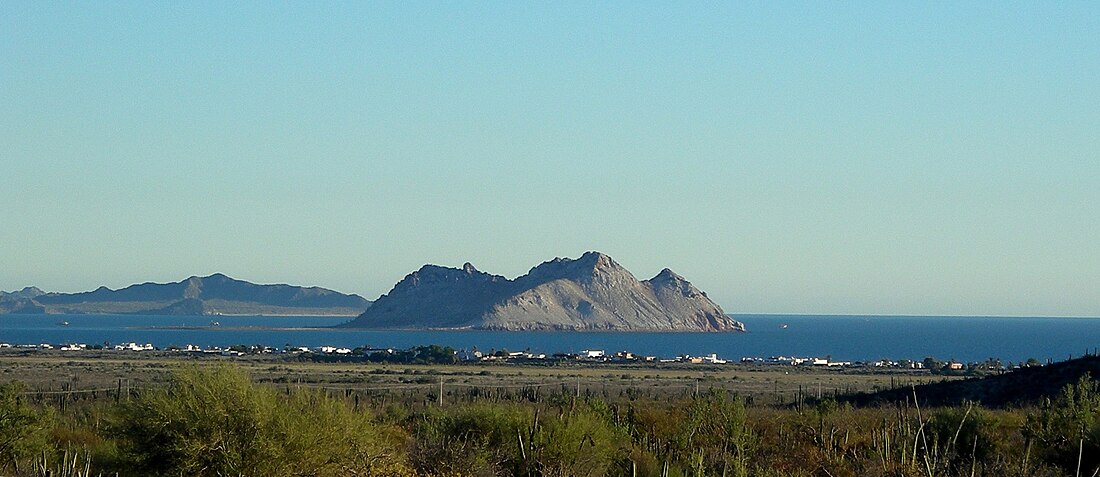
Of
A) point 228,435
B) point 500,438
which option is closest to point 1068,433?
point 500,438

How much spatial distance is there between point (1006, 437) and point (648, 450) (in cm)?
991

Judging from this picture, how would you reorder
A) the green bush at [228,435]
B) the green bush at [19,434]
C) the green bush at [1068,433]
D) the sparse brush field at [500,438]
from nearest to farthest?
the green bush at [228,435] → the sparse brush field at [500,438] → the green bush at [1068,433] → the green bush at [19,434]

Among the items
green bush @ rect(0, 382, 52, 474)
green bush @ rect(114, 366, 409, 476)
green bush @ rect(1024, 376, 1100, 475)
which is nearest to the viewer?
green bush @ rect(114, 366, 409, 476)

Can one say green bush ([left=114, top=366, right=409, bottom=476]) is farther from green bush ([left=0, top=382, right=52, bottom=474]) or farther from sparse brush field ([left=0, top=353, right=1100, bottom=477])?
green bush ([left=0, top=382, right=52, bottom=474])

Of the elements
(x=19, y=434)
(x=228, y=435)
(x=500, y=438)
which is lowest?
(x=19, y=434)

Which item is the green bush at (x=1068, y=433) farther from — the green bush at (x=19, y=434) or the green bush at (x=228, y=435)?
the green bush at (x=19, y=434)

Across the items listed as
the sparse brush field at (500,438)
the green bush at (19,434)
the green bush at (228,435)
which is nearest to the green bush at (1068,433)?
the sparse brush field at (500,438)

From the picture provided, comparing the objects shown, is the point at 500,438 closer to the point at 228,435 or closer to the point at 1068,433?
the point at 228,435

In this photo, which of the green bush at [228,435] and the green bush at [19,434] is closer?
the green bush at [228,435]

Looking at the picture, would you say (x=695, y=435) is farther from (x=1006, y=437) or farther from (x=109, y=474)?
(x=109, y=474)

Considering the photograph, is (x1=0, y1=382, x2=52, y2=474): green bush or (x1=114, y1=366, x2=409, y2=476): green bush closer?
(x1=114, y1=366, x2=409, y2=476): green bush

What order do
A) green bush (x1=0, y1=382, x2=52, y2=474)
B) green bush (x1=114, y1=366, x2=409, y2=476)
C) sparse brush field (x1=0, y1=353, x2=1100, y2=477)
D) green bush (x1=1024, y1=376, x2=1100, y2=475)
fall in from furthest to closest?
green bush (x1=0, y1=382, x2=52, y2=474), green bush (x1=1024, y1=376, x2=1100, y2=475), sparse brush field (x1=0, y1=353, x2=1100, y2=477), green bush (x1=114, y1=366, x2=409, y2=476)

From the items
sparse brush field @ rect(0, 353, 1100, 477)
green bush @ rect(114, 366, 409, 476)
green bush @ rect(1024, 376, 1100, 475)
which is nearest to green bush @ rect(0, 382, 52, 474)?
sparse brush field @ rect(0, 353, 1100, 477)

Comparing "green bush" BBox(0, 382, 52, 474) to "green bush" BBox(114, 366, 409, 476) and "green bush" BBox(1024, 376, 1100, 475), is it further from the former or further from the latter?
"green bush" BBox(1024, 376, 1100, 475)
